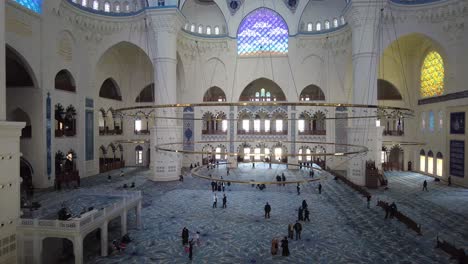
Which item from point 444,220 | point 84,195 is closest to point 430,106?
point 444,220

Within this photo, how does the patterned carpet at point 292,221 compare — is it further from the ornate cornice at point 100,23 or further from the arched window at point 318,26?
the arched window at point 318,26

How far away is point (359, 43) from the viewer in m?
19.0

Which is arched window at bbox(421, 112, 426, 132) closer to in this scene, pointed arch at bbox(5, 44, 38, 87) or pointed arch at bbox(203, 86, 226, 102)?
pointed arch at bbox(203, 86, 226, 102)

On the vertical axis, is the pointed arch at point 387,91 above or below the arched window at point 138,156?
above

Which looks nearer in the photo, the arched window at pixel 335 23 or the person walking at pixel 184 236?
the person walking at pixel 184 236

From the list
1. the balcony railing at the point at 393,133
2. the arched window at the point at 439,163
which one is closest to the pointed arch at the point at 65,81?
the balcony railing at the point at 393,133

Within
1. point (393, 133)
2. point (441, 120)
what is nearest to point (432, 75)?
point (441, 120)

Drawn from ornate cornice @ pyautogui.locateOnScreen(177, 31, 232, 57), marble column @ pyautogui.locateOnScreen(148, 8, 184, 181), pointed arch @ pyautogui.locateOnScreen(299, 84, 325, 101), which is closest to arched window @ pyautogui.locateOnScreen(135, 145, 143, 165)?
marble column @ pyautogui.locateOnScreen(148, 8, 184, 181)

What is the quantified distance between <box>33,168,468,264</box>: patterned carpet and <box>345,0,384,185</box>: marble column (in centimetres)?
241

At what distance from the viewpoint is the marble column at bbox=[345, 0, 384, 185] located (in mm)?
18578

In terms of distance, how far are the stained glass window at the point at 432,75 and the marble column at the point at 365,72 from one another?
5997mm

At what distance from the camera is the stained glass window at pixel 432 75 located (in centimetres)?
2112

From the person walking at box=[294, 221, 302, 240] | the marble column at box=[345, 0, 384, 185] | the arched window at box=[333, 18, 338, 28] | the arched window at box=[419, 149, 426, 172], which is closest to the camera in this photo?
the person walking at box=[294, 221, 302, 240]

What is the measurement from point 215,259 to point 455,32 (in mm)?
20761
